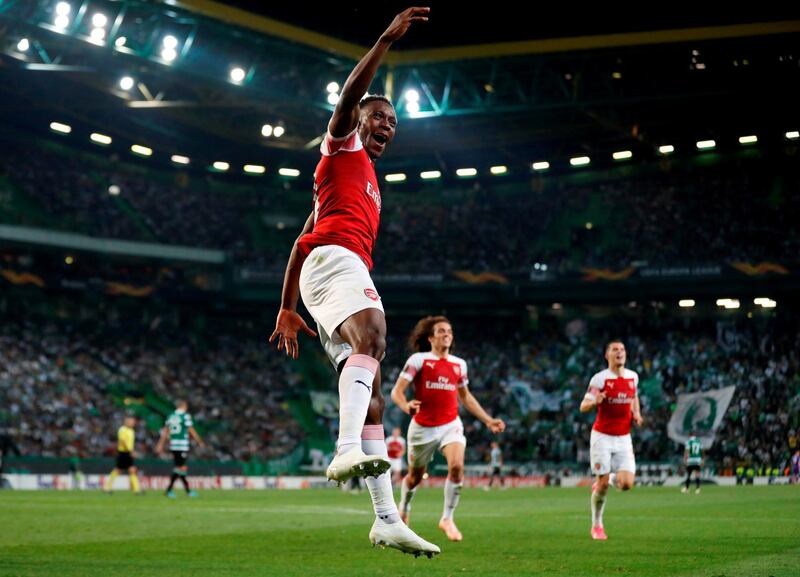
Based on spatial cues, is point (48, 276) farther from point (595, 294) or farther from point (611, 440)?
point (611, 440)

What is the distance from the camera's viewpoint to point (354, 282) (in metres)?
6.83

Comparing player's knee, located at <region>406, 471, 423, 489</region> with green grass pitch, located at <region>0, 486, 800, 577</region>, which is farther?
player's knee, located at <region>406, 471, 423, 489</region>

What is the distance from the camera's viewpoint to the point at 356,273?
689 centimetres

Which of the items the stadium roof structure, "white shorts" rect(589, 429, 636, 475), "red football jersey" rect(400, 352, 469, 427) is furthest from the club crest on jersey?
the stadium roof structure

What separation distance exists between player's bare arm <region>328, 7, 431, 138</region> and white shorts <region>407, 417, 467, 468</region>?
9012mm

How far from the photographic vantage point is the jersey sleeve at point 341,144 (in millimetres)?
7062

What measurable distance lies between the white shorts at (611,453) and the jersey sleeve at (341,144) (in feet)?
31.6

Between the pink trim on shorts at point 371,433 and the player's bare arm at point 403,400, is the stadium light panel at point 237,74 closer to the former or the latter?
the player's bare arm at point 403,400

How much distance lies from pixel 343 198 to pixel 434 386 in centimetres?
876

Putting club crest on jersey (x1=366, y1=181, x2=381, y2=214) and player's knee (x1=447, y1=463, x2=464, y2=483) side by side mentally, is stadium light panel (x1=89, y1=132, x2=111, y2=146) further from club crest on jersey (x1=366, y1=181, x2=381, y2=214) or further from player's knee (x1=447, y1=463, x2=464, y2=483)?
club crest on jersey (x1=366, y1=181, x2=381, y2=214)

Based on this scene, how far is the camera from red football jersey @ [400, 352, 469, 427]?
1560 centimetres

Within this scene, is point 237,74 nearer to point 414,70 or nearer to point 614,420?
point 414,70

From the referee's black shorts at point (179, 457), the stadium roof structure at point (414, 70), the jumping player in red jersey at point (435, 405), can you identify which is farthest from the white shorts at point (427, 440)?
the stadium roof structure at point (414, 70)

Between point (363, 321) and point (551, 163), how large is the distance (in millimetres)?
50720
